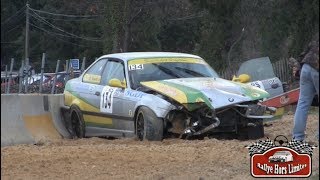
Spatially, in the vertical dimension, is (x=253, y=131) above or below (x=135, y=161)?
above

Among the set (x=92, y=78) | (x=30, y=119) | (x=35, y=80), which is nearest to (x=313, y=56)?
(x=92, y=78)

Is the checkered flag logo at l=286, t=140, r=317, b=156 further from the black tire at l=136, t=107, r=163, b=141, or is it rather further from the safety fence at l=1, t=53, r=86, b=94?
the safety fence at l=1, t=53, r=86, b=94

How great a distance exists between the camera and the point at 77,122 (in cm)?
1056

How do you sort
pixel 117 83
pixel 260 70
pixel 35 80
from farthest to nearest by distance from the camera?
pixel 35 80 < pixel 260 70 < pixel 117 83

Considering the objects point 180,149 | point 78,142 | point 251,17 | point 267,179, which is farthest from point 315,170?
point 251,17

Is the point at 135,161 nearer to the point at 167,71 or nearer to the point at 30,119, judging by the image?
the point at 167,71

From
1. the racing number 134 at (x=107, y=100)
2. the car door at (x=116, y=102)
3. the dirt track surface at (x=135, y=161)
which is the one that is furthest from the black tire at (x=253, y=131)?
the racing number 134 at (x=107, y=100)

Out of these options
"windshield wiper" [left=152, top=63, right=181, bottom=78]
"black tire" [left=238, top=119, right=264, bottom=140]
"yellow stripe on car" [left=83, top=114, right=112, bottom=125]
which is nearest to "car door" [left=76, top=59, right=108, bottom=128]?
"yellow stripe on car" [left=83, top=114, right=112, bottom=125]

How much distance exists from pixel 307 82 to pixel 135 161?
204 centimetres

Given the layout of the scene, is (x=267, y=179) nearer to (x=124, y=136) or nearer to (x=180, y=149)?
(x=180, y=149)

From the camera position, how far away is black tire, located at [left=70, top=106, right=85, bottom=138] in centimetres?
1041

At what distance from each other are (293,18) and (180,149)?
973cm

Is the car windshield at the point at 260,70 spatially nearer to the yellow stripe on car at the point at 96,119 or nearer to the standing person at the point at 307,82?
the yellow stripe on car at the point at 96,119

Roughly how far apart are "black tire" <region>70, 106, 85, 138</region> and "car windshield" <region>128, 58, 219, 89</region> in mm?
1214
